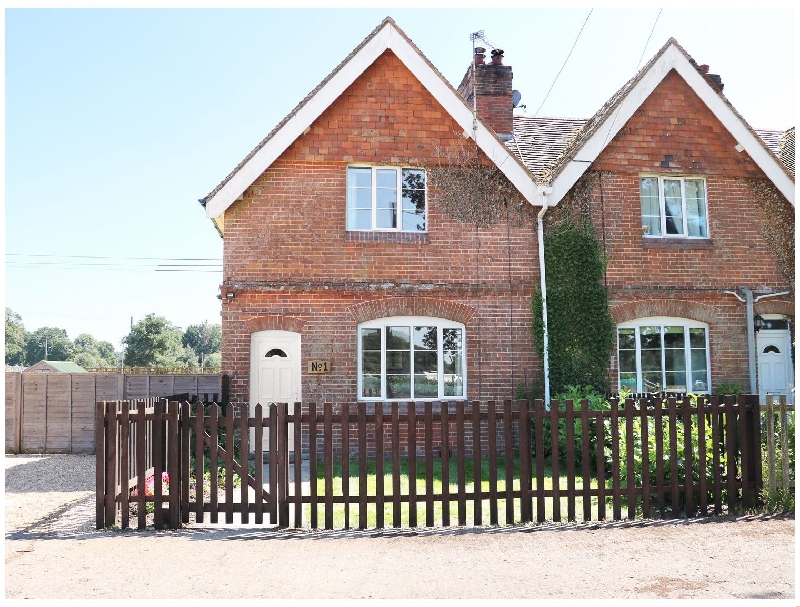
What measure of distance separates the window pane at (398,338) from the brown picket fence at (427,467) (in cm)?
561

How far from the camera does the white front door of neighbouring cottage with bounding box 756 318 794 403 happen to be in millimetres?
14742

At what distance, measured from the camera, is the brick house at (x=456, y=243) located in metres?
13.7

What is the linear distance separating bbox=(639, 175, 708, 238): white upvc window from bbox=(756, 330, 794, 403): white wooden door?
2.60 metres

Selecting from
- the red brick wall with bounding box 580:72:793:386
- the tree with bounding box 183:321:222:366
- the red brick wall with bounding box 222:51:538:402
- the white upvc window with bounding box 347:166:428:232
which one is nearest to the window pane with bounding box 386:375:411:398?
the red brick wall with bounding box 222:51:538:402

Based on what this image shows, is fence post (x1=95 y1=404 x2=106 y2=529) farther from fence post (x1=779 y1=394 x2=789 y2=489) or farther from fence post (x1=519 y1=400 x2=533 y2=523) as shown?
fence post (x1=779 y1=394 x2=789 y2=489)

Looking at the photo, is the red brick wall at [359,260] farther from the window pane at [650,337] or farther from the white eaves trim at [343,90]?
the window pane at [650,337]

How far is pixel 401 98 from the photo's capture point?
1426 cm

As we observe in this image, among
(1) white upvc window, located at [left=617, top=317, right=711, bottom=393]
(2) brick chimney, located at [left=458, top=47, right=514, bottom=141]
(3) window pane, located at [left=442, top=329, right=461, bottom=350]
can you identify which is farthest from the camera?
(2) brick chimney, located at [left=458, top=47, right=514, bottom=141]

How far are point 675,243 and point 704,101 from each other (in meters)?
3.13

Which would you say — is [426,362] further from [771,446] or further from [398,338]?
[771,446]

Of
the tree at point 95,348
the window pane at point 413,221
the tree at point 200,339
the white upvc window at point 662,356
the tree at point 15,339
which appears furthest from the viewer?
the tree at point 95,348

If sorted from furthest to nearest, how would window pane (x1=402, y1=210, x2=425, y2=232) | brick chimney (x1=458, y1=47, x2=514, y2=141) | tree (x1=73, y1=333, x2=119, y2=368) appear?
tree (x1=73, y1=333, x2=119, y2=368)
brick chimney (x1=458, y1=47, x2=514, y2=141)
window pane (x1=402, y1=210, x2=425, y2=232)

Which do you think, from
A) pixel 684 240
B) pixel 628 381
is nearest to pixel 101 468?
pixel 628 381

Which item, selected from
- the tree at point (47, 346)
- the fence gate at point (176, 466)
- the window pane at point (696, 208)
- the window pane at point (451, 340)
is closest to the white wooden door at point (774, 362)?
the window pane at point (696, 208)
